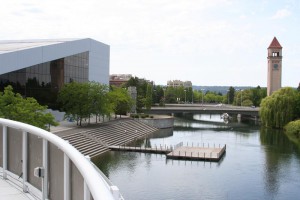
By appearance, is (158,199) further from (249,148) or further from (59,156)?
(249,148)

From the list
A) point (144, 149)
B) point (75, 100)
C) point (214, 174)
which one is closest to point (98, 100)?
point (75, 100)

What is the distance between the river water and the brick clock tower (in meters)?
53.2

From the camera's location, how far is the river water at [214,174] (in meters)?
26.8

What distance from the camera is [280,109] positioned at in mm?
69312

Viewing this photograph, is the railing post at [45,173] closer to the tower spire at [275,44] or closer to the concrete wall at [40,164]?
the concrete wall at [40,164]

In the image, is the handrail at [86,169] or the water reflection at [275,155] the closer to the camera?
the handrail at [86,169]

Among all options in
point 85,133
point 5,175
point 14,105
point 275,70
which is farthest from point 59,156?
point 275,70

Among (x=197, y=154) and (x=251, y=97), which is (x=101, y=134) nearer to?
(x=197, y=154)

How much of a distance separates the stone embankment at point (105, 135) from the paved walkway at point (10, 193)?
34141 millimetres

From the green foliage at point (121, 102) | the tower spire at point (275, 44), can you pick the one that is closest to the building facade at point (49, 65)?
the green foliage at point (121, 102)

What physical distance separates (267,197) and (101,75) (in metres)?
43.6

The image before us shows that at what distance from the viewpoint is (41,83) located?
5116 centimetres

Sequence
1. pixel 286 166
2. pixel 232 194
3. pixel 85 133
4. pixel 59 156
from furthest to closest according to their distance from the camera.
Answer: pixel 85 133, pixel 286 166, pixel 232 194, pixel 59 156

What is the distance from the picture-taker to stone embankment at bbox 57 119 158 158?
42.4 m
